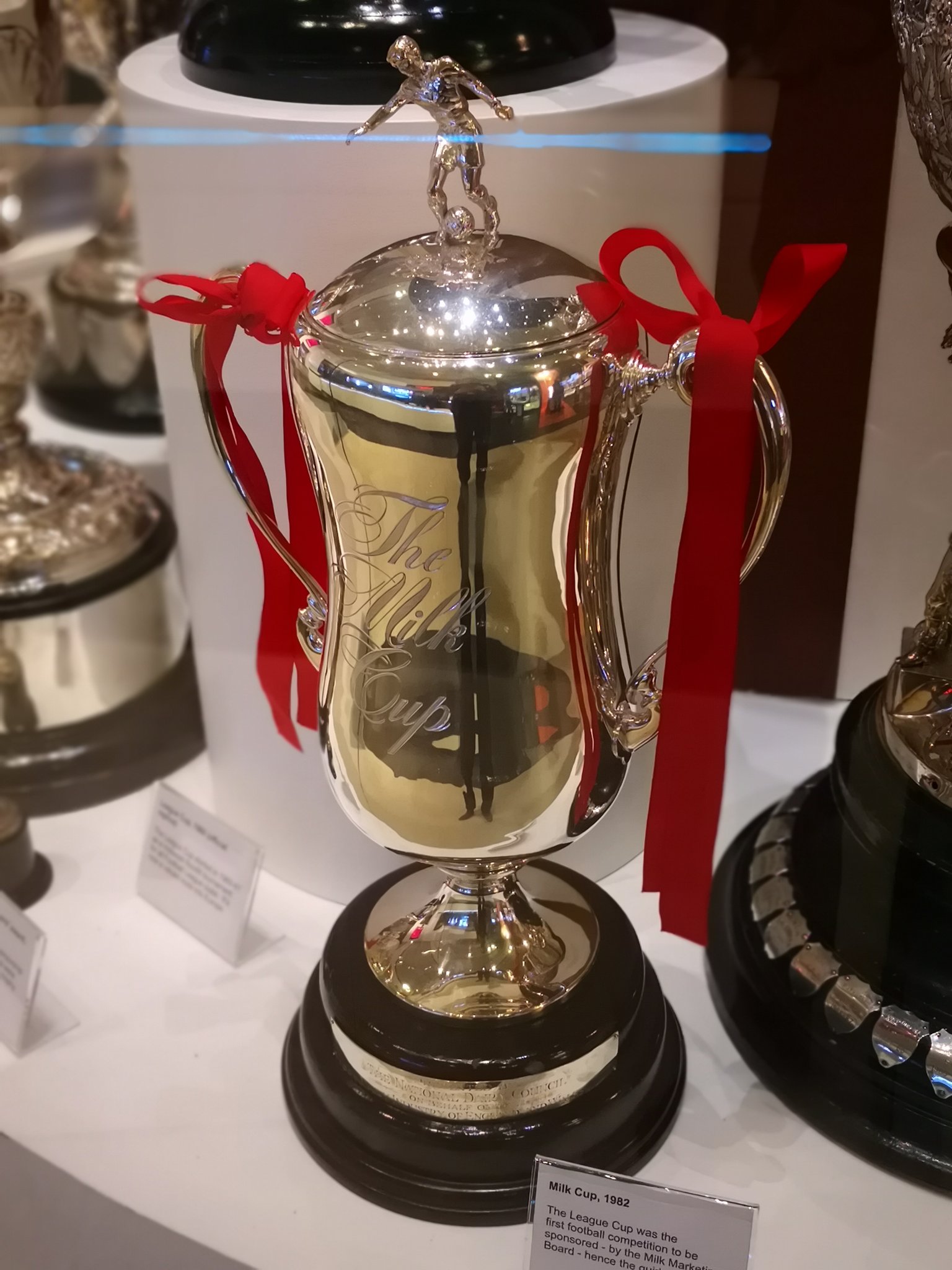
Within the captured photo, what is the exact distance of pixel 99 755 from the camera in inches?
41.9

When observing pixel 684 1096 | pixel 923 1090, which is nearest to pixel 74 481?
pixel 684 1096

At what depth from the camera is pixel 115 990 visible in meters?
0.86

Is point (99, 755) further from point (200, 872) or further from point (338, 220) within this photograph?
point (338, 220)

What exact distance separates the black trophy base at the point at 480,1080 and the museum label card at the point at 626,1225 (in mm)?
54

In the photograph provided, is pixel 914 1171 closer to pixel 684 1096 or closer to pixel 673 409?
pixel 684 1096

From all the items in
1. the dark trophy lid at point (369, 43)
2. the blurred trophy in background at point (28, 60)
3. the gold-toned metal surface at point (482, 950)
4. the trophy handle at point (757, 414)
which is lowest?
the gold-toned metal surface at point (482, 950)

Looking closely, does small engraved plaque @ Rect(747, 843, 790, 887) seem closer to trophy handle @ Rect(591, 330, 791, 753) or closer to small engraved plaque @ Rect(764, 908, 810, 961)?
small engraved plaque @ Rect(764, 908, 810, 961)

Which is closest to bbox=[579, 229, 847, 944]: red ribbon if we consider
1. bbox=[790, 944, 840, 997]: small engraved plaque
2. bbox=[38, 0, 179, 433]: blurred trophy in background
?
bbox=[790, 944, 840, 997]: small engraved plaque

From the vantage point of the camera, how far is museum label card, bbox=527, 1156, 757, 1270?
0.60m

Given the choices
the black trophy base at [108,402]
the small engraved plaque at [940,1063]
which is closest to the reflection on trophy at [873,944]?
the small engraved plaque at [940,1063]

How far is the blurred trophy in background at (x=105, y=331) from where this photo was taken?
1434 millimetres

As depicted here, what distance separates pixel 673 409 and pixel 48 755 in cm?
59

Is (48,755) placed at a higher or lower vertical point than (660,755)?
lower

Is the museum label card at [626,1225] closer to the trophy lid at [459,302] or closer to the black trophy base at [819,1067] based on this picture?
the black trophy base at [819,1067]
